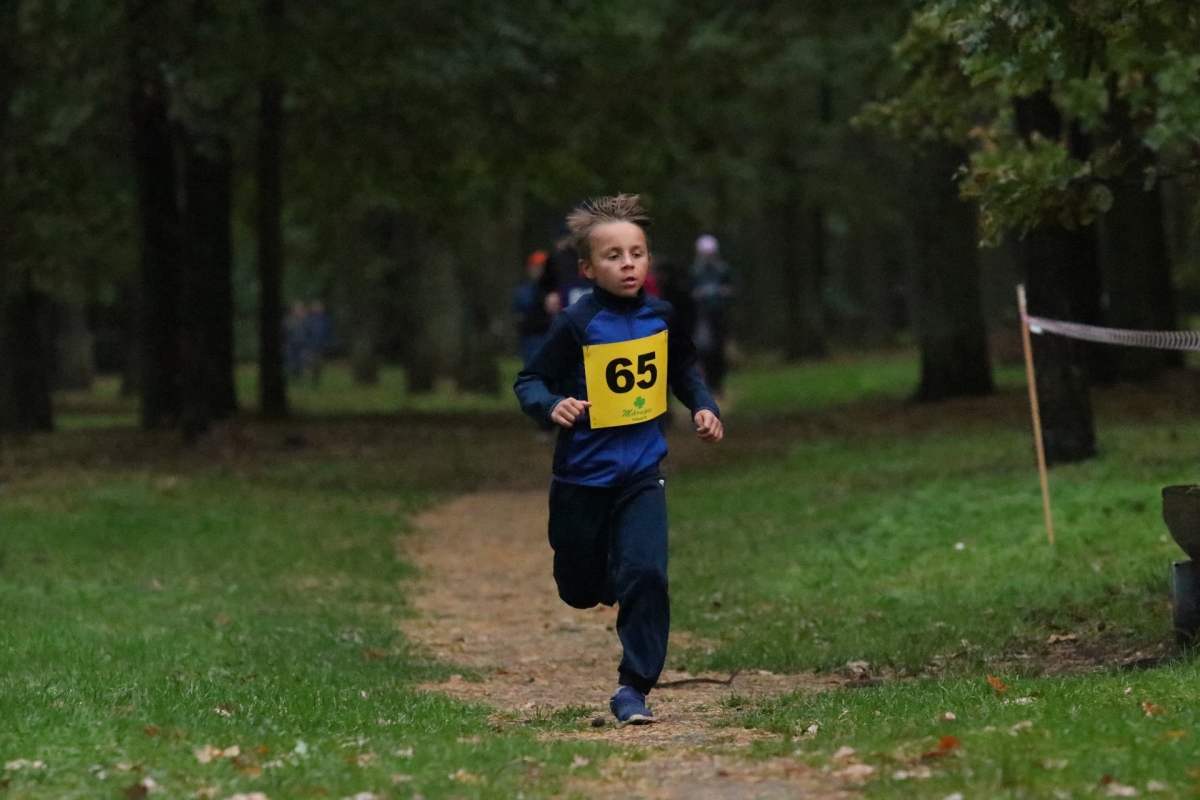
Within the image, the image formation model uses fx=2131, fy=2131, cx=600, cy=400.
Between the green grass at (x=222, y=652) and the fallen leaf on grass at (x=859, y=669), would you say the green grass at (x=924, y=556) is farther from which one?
the green grass at (x=222, y=652)

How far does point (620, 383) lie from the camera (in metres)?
7.92

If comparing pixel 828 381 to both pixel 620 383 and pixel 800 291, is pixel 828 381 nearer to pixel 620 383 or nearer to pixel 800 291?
pixel 800 291

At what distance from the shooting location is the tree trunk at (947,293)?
25219 mm

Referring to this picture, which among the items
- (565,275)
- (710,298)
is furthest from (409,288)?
(565,275)

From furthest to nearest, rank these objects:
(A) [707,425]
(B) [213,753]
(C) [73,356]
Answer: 1. (C) [73,356]
2. (A) [707,425]
3. (B) [213,753]

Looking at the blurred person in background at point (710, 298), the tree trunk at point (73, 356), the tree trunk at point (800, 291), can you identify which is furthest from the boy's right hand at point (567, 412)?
the tree trunk at point (73, 356)

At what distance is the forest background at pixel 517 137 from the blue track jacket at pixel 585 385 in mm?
2342

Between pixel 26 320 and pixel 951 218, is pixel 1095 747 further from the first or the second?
pixel 26 320

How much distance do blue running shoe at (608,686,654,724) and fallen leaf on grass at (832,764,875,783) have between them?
1.66 meters

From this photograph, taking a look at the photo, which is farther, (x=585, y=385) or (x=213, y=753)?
(x=585, y=385)

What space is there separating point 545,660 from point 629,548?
10.1 ft

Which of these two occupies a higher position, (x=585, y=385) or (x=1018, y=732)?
(x=585, y=385)

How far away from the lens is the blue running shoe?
25.9ft

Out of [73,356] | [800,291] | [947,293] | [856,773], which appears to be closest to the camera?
[856,773]
